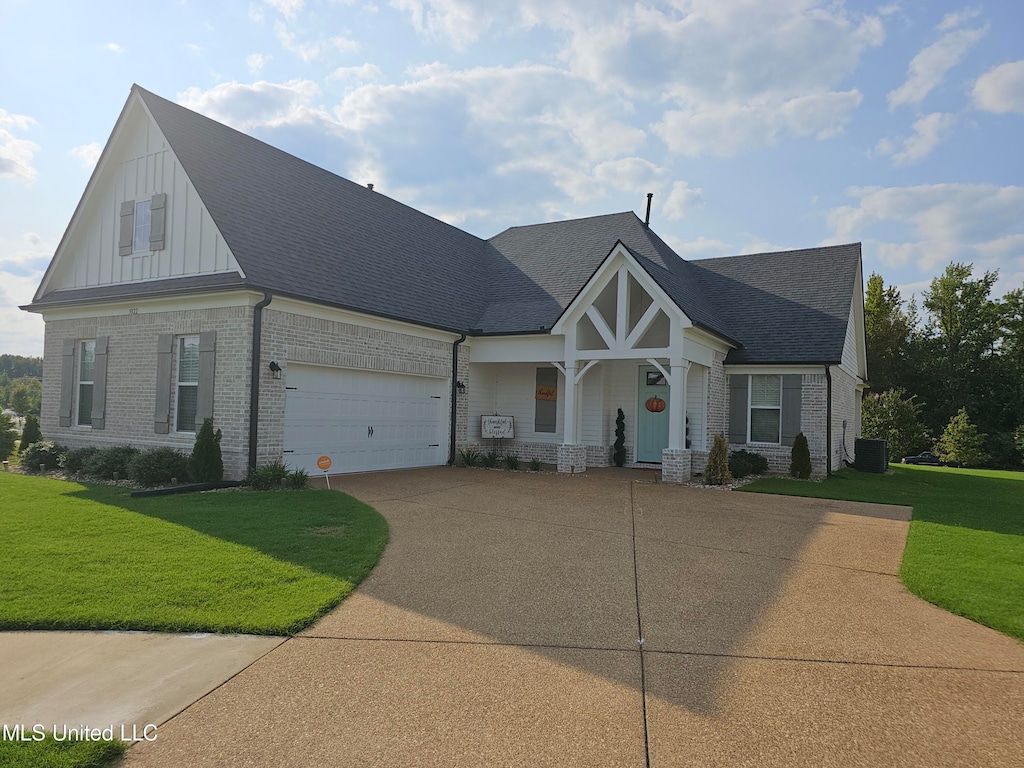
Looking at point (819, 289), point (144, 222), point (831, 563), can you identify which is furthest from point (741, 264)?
point (144, 222)

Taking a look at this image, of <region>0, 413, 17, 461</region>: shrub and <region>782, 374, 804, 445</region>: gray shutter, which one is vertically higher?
<region>782, 374, 804, 445</region>: gray shutter

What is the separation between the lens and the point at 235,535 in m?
7.66

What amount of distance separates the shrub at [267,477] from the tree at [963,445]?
2609 centimetres

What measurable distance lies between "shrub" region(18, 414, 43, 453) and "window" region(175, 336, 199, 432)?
15.5ft

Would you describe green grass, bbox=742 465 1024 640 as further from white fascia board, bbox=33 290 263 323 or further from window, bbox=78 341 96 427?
window, bbox=78 341 96 427

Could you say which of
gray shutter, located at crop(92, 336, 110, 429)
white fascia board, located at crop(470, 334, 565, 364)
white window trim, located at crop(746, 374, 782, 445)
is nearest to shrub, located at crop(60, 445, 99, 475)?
gray shutter, located at crop(92, 336, 110, 429)

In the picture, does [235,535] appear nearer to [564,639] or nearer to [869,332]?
[564,639]

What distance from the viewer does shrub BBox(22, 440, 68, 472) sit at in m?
13.5

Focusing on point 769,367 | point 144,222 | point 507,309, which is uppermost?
point 144,222

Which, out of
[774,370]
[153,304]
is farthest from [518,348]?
[153,304]

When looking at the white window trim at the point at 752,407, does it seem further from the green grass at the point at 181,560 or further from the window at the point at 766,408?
the green grass at the point at 181,560

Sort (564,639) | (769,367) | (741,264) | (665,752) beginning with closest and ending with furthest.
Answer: (665,752) → (564,639) → (769,367) → (741,264)

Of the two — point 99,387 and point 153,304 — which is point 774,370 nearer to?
point 153,304

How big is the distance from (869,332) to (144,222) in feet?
105
